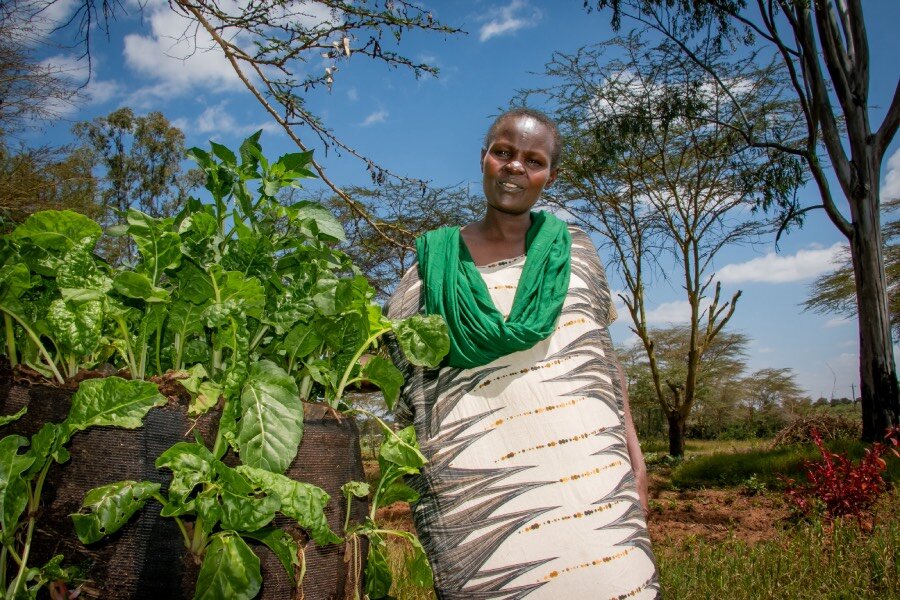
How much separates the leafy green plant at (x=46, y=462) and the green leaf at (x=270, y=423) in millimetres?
113

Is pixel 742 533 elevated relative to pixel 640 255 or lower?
lower

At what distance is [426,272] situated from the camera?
1724 millimetres

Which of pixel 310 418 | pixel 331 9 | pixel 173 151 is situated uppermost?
pixel 173 151

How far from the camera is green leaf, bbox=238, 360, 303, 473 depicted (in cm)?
80

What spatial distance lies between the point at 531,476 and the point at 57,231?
1106mm

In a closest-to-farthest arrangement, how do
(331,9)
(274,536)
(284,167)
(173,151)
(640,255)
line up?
(274,536)
(284,167)
(331,9)
(640,255)
(173,151)

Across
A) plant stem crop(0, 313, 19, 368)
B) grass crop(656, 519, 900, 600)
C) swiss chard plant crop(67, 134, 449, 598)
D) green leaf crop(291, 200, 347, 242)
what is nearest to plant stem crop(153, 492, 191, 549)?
swiss chard plant crop(67, 134, 449, 598)

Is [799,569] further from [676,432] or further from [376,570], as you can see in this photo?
[676,432]

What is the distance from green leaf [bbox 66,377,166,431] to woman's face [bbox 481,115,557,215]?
1191 mm

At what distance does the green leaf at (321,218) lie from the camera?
102 centimetres

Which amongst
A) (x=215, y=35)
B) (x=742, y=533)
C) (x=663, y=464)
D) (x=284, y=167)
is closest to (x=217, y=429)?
(x=284, y=167)

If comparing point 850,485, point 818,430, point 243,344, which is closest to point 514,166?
point 243,344

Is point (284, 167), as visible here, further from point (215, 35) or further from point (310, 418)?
point (215, 35)

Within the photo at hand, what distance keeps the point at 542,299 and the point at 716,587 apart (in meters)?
2.57
